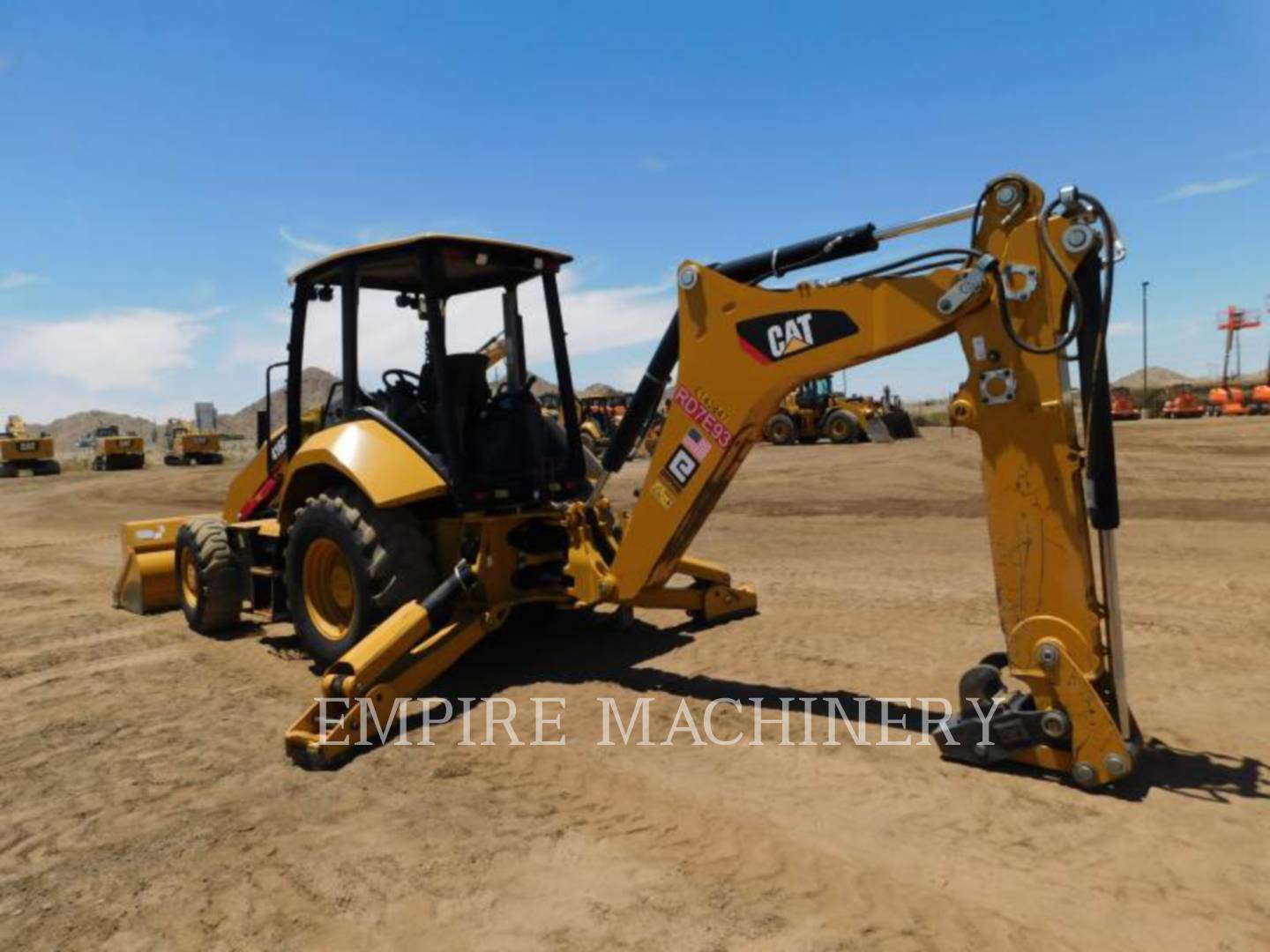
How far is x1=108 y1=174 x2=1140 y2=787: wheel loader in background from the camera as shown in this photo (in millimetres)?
3775

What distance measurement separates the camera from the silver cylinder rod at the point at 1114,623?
3.70 m

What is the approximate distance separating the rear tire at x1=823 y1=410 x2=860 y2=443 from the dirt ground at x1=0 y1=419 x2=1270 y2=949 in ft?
69.7

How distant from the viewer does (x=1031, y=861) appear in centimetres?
326

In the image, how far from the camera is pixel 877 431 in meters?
28.5

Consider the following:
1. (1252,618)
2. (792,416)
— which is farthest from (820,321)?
(792,416)

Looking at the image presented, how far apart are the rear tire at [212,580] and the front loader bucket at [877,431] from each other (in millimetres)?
23416

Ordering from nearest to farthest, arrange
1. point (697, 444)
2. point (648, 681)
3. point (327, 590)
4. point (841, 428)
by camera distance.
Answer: point (697, 444)
point (648, 681)
point (327, 590)
point (841, 428)

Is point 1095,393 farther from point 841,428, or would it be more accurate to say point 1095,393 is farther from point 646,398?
point 841,428

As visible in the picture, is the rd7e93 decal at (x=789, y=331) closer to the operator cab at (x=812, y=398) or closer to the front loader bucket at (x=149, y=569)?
the front loader bucket at (x=149, y=569)

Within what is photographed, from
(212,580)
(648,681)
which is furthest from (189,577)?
(648,681)

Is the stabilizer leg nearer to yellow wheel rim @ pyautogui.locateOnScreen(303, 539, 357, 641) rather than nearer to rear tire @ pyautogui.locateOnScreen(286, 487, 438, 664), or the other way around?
rear tire @ pyautogui.locateOnScreen(286, 487, 438, 664)

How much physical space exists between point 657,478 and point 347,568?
218cm

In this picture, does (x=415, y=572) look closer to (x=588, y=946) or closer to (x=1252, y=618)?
(x=588, y=946)

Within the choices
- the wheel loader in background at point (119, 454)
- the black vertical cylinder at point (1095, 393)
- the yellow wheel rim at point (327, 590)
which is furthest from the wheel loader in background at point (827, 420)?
the wheel loader in background at point (119, 454)
